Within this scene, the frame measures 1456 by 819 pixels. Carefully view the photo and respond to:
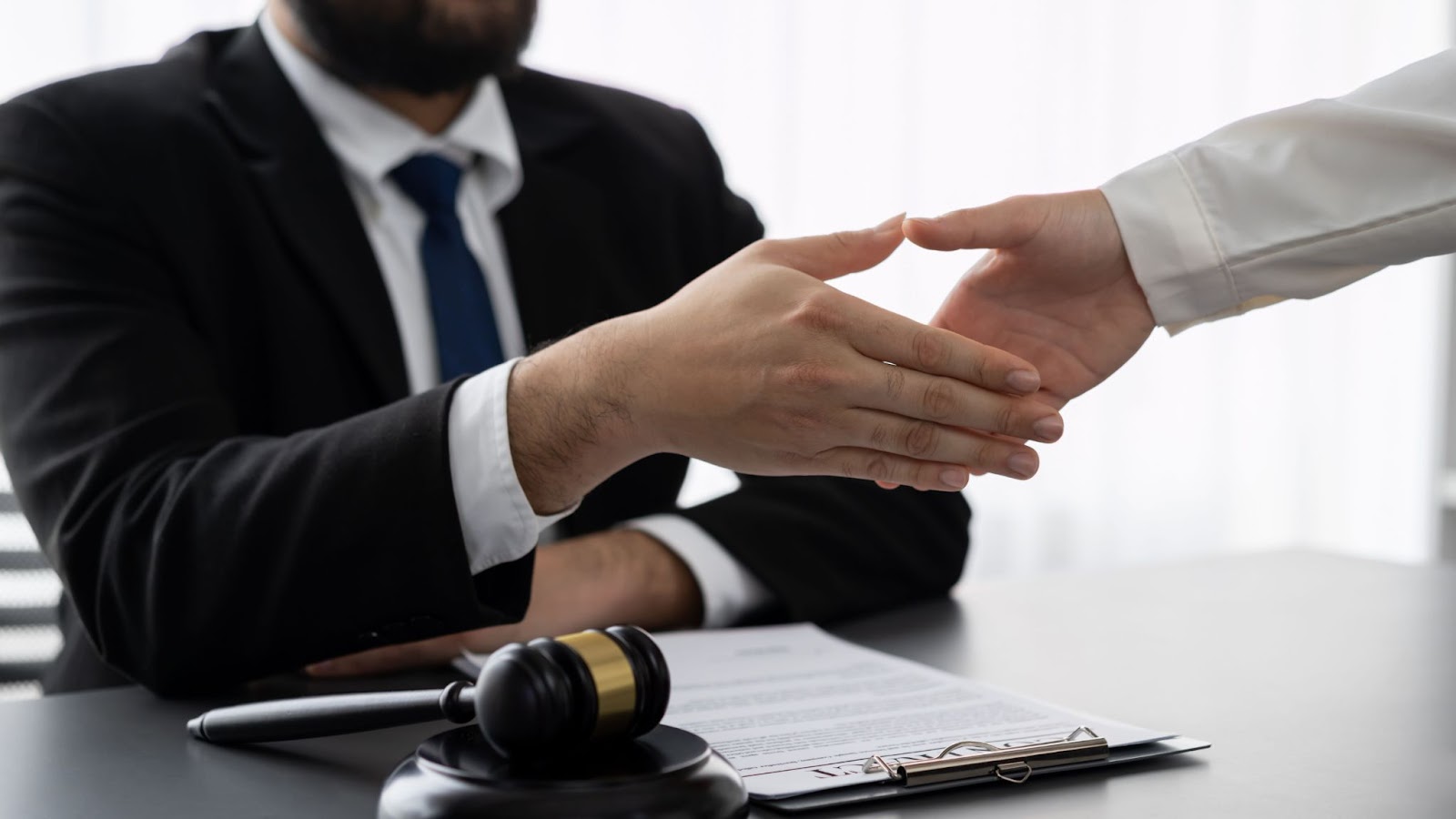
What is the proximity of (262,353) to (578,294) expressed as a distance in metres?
0.34

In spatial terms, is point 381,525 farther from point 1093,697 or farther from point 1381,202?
point 1381,202

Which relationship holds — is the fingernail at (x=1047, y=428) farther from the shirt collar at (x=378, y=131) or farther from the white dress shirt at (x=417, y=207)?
the shirt collar at (x=378, y=131)

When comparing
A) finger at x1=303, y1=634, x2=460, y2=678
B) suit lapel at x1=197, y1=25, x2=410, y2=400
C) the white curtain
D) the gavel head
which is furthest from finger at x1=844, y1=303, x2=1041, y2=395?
the white curtain

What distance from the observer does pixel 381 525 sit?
2.82ft

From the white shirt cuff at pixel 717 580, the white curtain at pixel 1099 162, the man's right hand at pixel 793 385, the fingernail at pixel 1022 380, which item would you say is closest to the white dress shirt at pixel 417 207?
the white shirt cuff at pixel 717 580

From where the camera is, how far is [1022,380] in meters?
0.75

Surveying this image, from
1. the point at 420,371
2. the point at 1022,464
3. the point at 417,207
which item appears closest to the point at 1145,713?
the point at 1022,464


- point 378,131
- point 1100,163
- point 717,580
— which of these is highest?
point 378,131

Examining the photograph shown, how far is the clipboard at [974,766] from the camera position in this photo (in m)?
0.60

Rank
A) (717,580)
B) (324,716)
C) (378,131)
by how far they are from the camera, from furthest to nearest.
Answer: (378,131), (717,580), (324,716)

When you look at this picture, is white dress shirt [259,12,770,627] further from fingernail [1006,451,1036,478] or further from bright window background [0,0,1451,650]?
bright window background [0,0,1451,650]

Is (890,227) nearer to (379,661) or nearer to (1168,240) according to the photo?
(1168,240)

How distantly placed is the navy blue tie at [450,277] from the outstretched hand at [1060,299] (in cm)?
58

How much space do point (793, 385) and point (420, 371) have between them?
0.71 m
